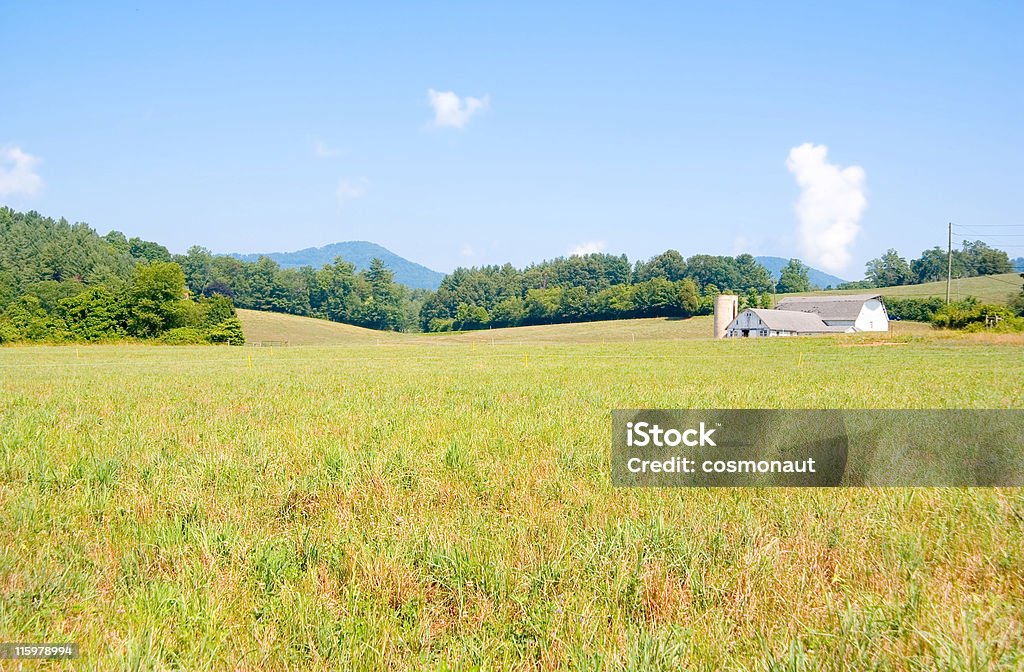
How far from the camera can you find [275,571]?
4.35 metres

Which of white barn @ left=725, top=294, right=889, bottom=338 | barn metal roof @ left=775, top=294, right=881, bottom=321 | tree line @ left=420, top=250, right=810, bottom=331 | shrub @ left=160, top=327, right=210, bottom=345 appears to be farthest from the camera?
tree line @ left=420, top=250, right=810, bottom=331

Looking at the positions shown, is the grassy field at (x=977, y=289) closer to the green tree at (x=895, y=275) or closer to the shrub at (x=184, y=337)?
the green tree at (x=895, y=275)

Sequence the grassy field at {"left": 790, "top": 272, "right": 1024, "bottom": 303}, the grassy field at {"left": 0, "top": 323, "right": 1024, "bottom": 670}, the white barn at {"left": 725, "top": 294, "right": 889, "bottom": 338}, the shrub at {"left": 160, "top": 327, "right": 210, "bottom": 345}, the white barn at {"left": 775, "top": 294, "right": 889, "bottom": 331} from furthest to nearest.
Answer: the grassy field at {"left": 790, "top": 272, "right": 1024, "bottom": 303}
the white barn at {"left": 775, "top": 294, "right": 889, "bottom": 331}
the white barn at {"left": 725, "top": 294, "right": 889, "bottom": 338}
the shrub at {"left": 160, "top": 327, "right": 210, "bottom": 345}
the grassy field at {"left": 0, "top": 323, "right": 1024, "bottom": 670}

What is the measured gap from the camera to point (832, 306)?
397 ft

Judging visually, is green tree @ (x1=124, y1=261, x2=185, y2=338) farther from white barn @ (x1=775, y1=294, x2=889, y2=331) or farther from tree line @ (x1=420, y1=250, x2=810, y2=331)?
white barn @ (x1=775, y1=294, x2=889, y2=331)

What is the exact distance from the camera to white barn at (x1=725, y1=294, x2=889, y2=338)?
108 m

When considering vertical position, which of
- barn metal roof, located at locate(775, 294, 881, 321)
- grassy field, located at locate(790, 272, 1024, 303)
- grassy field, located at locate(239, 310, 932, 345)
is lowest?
grassy field, located at locate(239, 310, 932, 345)

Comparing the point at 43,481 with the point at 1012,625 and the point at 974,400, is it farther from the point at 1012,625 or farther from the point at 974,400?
the point at 974,400

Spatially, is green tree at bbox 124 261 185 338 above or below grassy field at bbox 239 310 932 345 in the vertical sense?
above

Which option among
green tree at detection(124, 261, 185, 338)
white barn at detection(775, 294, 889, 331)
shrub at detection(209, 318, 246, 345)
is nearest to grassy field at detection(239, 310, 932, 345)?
white barn at detection(775, 294, 889, 331)

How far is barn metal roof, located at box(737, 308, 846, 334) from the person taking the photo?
107812mm

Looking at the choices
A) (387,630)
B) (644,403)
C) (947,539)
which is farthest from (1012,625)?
(644,403)

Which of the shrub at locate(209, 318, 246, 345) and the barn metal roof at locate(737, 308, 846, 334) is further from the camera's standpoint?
the barn metal roof at locate(737, 308, 846, 334)

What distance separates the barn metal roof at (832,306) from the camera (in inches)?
4624
